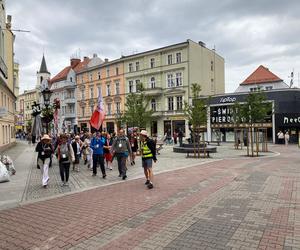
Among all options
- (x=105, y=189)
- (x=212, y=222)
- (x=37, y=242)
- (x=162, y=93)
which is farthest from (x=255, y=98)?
(x=162, y=93)

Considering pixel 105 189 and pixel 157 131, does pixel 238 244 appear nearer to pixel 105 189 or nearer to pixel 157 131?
pixel 105 189

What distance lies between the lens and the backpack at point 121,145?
11.5m

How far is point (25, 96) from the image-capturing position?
340 feet

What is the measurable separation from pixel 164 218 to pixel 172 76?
1603 inches

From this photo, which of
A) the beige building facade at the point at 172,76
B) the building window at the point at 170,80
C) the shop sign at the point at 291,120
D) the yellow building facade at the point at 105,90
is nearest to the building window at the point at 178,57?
the beige building facade at the point at 172,76

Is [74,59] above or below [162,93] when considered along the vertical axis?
above

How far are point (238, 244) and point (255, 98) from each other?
1882 centimetres

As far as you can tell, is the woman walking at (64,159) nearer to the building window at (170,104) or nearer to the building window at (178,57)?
the building window at (170,104)

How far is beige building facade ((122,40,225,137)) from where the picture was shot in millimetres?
44375

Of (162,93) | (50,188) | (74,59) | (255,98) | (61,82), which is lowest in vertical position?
(50,188)

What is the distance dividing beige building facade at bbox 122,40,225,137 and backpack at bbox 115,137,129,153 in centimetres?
3201

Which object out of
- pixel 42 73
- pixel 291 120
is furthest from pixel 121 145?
pixel 42 73

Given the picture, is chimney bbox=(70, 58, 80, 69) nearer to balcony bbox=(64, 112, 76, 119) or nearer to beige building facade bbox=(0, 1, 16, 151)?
balcony bbox=(64, 112, 76, 119)

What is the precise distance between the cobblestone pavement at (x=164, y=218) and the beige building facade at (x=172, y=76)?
34.8 m
